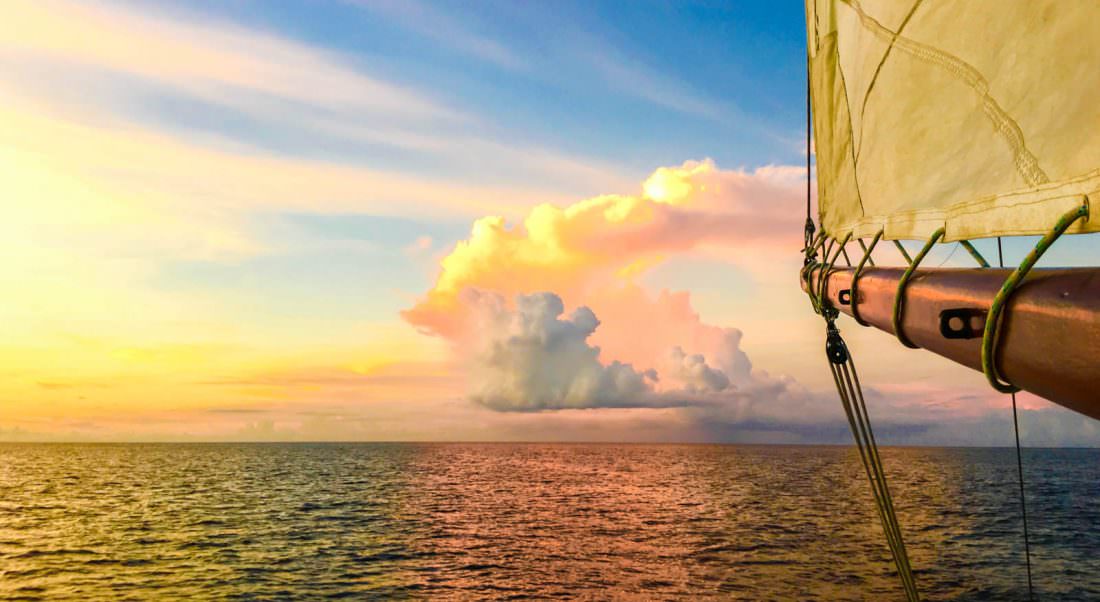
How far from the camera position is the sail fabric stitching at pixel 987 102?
199 centimetres

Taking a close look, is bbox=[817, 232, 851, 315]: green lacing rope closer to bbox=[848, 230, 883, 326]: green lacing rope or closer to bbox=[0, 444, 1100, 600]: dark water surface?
bbox=[848, 230, 883, 326]: green lacing rope

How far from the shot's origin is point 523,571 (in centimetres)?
2623

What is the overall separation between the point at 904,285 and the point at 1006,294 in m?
0.95

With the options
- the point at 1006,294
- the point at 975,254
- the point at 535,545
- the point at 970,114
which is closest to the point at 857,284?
the point at 975,254

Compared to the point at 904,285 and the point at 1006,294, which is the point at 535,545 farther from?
the point at 1006,294

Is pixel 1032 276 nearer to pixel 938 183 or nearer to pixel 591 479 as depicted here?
pixel 938 183

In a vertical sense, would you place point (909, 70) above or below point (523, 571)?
above

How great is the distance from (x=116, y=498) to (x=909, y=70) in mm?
70632

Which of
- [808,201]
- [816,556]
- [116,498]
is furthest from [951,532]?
[116,498]

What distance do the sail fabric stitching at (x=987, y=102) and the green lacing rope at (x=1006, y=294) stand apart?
23 centimetres

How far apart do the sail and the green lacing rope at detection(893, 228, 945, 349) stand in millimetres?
60

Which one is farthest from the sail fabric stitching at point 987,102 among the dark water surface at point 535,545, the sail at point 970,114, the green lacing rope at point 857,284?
the dark water surface at point 535,545

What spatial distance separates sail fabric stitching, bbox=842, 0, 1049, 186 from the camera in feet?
6.54

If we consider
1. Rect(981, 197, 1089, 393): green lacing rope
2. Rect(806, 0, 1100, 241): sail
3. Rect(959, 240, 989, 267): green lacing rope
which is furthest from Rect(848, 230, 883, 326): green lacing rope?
Rect(981, 197, 1089, 393): green lacing rope
